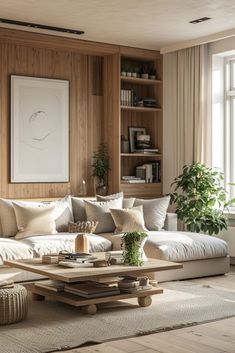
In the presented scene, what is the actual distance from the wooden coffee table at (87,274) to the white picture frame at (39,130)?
234cm

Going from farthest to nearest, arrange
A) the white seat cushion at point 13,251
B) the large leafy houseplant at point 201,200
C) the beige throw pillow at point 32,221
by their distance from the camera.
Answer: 1. the large leafy houseplant at point 201,200
2. the beige throw pillow at point 32,221
3. the white seat cushion at point 13,251

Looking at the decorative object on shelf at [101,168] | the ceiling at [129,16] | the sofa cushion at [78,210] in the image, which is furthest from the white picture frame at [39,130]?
the ceiling at [129,16]

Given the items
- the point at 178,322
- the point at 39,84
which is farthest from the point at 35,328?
the point at 39,84

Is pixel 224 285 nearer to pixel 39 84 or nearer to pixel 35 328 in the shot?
pixel 35 328

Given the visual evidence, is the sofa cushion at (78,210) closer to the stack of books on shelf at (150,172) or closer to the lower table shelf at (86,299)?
the stack of books on shelf at (150,172)

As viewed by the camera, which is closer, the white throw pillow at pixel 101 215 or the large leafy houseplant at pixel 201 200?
the white throw pillow at pixel 101 215

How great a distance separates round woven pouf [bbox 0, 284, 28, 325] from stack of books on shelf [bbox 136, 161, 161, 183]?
12.6 feet

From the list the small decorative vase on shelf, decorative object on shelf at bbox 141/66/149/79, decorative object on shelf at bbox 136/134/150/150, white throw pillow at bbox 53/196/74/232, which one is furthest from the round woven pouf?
decorative object on shelf at bbox 141/66/149/79

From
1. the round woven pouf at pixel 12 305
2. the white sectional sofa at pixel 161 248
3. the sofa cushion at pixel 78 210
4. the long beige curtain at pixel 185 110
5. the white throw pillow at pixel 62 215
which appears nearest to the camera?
the round woven pouf at pixel 12 305

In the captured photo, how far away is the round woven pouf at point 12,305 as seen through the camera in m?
4.30

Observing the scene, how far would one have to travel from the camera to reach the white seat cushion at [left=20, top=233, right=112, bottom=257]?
577cm

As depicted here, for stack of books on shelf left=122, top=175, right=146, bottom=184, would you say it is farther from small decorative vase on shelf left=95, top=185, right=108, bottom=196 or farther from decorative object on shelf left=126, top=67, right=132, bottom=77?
decorative object on shelf left=126, top=67, right=132, bottom=77

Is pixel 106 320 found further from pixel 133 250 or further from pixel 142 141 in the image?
pixel 142 141

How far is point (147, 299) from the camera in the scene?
4918 mm
